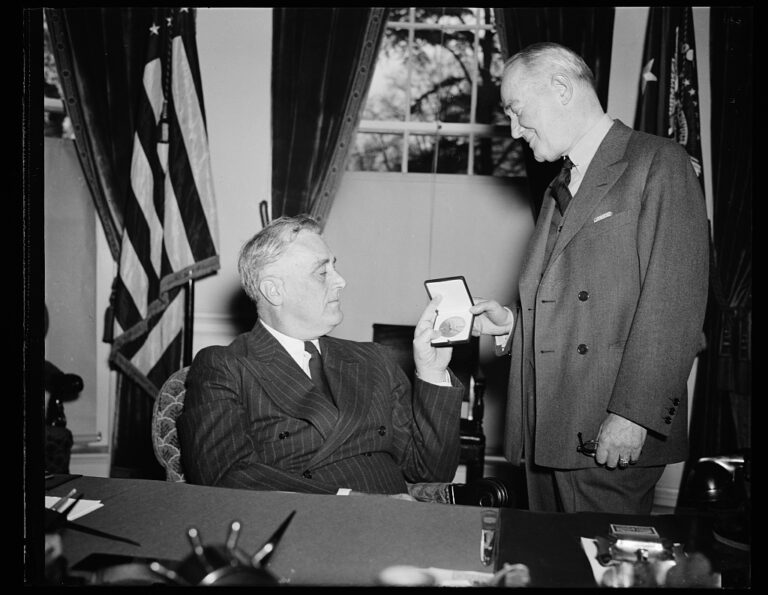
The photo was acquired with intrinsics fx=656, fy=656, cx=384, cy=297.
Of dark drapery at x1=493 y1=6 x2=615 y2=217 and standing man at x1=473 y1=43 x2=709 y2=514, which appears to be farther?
dark drapery at x1=493 y1=6 x2=615 y2=217

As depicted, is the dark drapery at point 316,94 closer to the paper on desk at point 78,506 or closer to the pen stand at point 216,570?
the paper on desk at point 78,506

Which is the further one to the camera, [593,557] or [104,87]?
[104,87]

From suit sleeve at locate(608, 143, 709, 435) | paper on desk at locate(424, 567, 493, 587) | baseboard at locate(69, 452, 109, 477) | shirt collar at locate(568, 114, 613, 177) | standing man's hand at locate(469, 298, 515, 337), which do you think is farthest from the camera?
baseboard at locate(69, 452, 109, 477)

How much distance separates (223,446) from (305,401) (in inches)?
12.7

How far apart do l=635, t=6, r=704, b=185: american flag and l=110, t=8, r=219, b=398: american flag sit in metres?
3.29

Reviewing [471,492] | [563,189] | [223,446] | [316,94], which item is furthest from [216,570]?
[316,94]

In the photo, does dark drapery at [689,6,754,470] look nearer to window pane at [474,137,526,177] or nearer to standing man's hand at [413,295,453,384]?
window pane at [474,137,526,177]

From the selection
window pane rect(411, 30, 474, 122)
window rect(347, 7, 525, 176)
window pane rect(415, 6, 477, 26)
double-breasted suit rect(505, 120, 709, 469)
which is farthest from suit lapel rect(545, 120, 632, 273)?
window pane rect(415, 6, 477, 26)

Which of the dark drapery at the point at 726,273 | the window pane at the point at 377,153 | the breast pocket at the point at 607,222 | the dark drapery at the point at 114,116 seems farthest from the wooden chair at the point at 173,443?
the dark drapery at the point at 726,273

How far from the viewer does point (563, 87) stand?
2262 millimetres

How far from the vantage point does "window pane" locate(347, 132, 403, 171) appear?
5.42 m

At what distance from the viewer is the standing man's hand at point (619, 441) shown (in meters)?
2.01

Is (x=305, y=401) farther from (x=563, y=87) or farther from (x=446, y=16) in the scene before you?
(x=446, y=16)

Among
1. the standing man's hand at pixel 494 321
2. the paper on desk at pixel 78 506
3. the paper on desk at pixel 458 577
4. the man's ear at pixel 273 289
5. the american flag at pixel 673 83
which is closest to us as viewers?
the paper on desk at pixel 458 577
